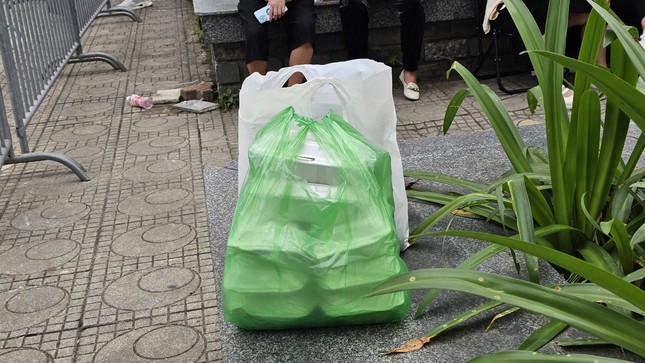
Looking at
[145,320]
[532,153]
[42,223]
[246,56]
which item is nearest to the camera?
[145,320]

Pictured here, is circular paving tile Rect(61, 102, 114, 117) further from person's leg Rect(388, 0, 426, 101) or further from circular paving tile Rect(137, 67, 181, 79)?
person's leg Rect(388, 0, 426, 101)

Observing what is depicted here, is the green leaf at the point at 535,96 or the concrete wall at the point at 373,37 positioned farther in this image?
the concrete wall at the point at 373,37

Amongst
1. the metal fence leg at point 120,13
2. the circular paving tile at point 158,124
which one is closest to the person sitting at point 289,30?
the circular paving tile at point 158,124

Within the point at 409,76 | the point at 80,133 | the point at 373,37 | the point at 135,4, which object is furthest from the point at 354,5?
the point at 135,4

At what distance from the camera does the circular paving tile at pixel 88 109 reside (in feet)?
19.6

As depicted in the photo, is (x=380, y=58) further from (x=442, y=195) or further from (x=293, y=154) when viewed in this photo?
(x=293, y=154)

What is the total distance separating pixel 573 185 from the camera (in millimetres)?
2727

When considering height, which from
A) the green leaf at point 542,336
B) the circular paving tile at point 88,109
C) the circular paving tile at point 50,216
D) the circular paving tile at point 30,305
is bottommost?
the circular paving tile at point 88,109

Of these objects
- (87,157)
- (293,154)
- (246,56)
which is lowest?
(87,157)

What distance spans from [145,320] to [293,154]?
974 mm

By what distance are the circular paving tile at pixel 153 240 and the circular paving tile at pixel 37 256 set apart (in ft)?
0.71

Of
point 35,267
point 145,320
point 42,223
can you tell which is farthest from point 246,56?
point 145,320

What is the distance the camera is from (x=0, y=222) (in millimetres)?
4117

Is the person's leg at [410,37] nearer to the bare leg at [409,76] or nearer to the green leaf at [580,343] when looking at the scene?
the bare leg at [409,76]
